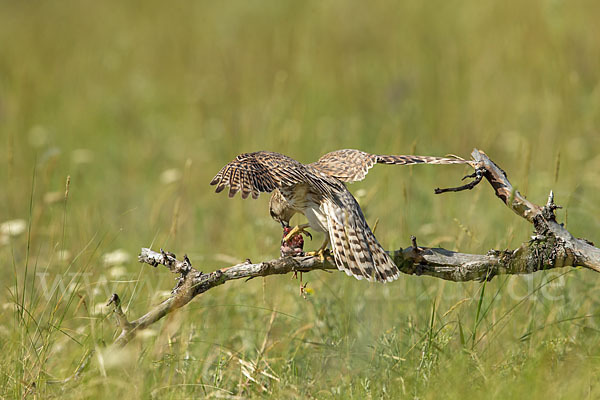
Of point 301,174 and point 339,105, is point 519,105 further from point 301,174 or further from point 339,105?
point 301,174

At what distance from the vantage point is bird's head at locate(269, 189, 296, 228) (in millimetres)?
4004

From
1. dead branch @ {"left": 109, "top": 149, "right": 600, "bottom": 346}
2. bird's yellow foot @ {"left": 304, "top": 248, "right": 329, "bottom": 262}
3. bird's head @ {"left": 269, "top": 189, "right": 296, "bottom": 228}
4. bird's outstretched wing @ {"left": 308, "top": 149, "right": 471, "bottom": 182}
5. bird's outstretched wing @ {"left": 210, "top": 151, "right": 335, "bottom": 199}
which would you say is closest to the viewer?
dead branch @ {"left": 109, "top": 149, "right": 600, "bottom": 346}

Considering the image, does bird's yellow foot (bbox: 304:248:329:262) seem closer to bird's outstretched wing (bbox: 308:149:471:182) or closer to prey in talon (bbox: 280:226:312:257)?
prey in talon (bbox: 280:226:312:257)

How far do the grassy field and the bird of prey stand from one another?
0.41 meters

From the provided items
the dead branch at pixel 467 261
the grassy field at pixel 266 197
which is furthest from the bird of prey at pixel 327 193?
the grassy field at pixel 266 197

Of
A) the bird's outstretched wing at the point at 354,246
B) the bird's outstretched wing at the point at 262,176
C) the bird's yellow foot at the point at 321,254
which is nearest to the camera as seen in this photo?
the bird's outstretched wing at the point at 262,176

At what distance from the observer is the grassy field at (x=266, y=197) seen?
3.48 meters

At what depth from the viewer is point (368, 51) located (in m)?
9.80

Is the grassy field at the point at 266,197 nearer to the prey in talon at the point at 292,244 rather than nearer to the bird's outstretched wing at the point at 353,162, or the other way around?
the prey in talon at the point at 292,244

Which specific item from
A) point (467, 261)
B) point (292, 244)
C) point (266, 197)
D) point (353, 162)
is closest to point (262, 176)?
point (292, 244)

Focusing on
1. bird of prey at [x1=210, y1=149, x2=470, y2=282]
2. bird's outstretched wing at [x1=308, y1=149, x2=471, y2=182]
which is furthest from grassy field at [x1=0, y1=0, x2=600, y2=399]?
bird's outstretched wing at [x1=308, y1=149, x2=471, y2=182]

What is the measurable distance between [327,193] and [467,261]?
0.83 meters

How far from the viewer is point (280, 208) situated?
13.3ft

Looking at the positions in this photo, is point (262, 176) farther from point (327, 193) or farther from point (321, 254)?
point (321, 254)
